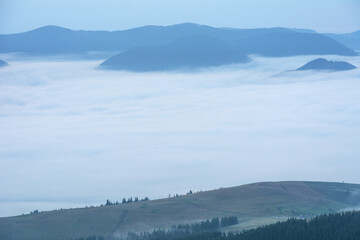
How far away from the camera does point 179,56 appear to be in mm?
97000

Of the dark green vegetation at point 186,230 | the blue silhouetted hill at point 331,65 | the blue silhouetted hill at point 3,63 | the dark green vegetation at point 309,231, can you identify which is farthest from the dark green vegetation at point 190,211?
the blue silhouetted hill at point 3,63

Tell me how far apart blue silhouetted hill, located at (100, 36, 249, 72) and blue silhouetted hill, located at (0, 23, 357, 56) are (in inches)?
56.0

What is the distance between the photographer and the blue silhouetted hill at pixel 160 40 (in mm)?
94000

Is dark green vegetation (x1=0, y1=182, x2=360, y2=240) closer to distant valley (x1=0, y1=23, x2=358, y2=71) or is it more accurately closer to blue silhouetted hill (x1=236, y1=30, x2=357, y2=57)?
distant valley (x1=0, y1=23, x2=358, y2=71)

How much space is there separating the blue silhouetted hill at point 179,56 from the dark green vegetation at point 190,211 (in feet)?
212

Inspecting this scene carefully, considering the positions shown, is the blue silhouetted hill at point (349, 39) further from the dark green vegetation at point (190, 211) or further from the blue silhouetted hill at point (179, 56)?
the dark green vegetation at point (190, 211)

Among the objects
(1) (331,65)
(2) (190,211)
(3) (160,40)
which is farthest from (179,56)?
(2) (190,211)

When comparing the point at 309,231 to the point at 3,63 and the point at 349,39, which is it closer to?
the point at 3,63

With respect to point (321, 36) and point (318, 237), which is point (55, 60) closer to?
point (321, 36)

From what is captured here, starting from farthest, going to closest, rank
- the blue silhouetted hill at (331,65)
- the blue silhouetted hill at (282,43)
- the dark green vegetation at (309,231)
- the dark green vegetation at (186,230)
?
1. the blue silhouetted hill at (282,43)
2. the blue silhouetted hill at (331,65)
3. the dark green vegetation at (186,230)
4. the dark green vegetation at (309,231)

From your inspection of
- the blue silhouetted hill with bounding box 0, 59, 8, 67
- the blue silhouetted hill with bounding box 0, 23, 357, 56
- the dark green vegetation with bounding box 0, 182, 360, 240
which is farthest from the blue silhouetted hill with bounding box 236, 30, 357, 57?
the dark green vegetation with bounding box 0, 182, 360, 240

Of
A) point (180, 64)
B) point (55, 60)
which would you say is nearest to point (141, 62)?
point (180, 64)

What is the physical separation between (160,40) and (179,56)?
149 inches

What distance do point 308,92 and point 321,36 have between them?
56.8ft
